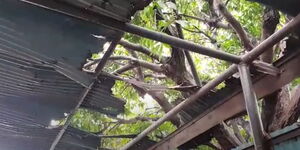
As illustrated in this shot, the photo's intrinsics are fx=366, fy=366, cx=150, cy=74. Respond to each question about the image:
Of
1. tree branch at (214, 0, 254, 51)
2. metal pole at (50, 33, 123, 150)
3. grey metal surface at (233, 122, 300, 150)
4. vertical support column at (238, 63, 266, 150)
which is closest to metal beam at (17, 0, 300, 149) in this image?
vertical support column at (238, 63, 266, 150)

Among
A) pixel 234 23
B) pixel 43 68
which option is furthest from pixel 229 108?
pixel 43 68

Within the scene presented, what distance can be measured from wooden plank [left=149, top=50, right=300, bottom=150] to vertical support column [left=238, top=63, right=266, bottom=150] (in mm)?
320

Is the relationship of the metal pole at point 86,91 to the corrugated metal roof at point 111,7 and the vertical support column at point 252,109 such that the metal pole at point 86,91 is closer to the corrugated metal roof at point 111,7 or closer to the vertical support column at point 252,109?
the corrugated metal roof at point 111,7

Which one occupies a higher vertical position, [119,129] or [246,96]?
[119,129]

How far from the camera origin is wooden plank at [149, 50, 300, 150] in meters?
3.44

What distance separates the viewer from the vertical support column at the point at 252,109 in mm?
3266

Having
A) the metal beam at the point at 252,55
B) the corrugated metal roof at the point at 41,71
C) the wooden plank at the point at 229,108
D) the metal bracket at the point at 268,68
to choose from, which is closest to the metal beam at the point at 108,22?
the corrugated metal roof at the point at 41,71

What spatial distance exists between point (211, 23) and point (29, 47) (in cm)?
321

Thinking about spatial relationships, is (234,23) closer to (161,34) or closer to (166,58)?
(166,58)

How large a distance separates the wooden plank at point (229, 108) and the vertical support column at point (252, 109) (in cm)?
32

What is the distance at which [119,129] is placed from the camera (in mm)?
7082

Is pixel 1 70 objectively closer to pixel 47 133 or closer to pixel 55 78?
pixel 55 78

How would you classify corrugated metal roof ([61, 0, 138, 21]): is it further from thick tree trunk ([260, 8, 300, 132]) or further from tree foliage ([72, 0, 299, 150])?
thick tree trunk ([260, 8, 300, 132])

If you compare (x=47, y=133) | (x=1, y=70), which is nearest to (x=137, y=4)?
(x=1, y=70)
